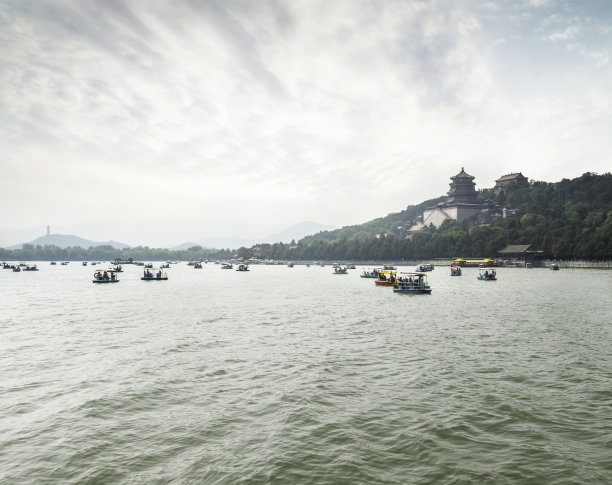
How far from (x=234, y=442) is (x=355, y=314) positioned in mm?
22903

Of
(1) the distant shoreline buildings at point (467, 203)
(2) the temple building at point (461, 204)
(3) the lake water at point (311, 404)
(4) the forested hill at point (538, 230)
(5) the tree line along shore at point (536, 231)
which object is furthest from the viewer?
(2) the temple building at point (461, 204)

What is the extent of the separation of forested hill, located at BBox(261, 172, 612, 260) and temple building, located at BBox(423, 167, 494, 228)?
7278 mm

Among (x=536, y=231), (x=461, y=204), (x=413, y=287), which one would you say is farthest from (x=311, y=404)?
(x=461, y=204)

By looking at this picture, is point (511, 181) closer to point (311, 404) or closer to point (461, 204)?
point (461, 204)

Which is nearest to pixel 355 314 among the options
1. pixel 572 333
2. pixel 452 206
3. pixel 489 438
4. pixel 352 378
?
pixel 572 333

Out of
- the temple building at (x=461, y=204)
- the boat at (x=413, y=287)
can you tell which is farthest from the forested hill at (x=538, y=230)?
the boat at (x=413, y=287)

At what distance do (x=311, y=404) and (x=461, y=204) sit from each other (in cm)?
16691

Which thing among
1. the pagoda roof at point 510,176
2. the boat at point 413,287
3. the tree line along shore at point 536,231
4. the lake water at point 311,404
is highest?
the pagoda roof at point 510,176

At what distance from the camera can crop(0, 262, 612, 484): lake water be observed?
8.92 metres

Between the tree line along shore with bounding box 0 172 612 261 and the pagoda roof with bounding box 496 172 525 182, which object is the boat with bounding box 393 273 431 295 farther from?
the pagoda roof with bounding box 496 172 525 182

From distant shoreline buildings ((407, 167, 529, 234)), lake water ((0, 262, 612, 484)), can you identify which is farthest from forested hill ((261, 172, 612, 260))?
lake water ((0, 262, 612, 484))

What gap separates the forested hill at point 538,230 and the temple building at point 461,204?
728 centimetres

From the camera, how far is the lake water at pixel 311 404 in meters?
8.92

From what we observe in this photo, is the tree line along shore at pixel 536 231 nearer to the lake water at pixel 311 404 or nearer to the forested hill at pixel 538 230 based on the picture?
the forested hill at pixel 538 230
